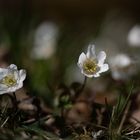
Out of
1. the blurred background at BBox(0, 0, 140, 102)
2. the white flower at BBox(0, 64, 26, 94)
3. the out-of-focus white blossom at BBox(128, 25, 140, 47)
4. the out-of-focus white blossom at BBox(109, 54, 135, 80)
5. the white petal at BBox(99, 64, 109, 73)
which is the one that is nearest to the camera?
the white flower at BBox(0, 64, 26, 94)

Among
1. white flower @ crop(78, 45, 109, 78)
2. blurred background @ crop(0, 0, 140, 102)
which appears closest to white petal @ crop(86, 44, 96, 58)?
white flower @ crop(78, 45, 109, 78)

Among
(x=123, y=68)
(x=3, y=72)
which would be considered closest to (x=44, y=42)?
(x=123, y=68)

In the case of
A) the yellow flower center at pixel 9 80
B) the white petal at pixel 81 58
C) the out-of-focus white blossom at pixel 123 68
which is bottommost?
the out-of-focus white blossom at pixel 123 68

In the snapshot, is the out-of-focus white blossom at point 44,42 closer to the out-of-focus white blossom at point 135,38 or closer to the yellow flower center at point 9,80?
the out-of-focus white blossom at point 135,38

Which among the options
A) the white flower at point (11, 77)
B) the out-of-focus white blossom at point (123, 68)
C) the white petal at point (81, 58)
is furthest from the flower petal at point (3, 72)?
the out-of-focus white blossom at point (123, 68)

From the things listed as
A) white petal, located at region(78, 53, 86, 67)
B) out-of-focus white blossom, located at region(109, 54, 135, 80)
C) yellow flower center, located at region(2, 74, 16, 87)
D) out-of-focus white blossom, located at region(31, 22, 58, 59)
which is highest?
white petal, located at region(78, 53, 86, 67)

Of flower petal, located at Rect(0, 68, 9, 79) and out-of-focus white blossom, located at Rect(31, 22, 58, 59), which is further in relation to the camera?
out-of-focus white blossom, located at Rect(31, 22, 58, 59)

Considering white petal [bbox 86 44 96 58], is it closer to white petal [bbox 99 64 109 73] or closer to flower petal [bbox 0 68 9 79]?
white petal [bbox 99 64 109 73]
